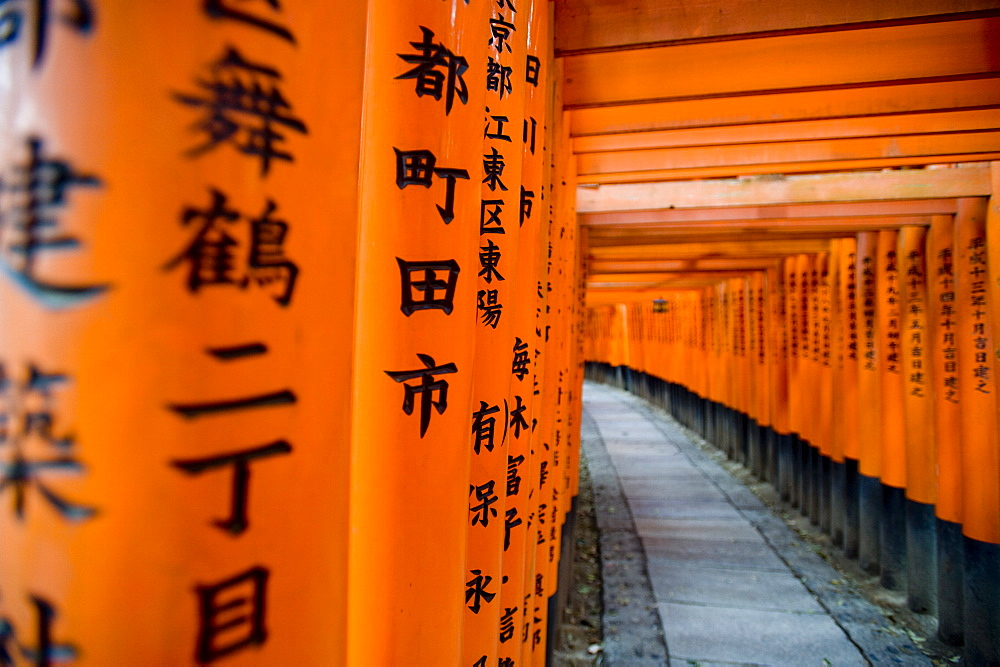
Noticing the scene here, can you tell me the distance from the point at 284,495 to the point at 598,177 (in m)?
4.45

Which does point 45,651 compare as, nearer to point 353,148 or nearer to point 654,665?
point 353,148

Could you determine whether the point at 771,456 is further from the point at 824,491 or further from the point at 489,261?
the point at 489,261

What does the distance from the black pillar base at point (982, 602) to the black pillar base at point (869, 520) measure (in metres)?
1.55

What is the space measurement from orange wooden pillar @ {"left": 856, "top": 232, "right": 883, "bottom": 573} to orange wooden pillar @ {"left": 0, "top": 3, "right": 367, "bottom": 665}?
651 centimetres

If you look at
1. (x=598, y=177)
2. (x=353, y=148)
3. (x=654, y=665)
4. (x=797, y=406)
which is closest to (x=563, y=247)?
(x=598, y=177)

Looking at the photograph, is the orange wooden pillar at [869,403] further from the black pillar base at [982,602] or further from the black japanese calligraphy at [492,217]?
the black japanese calligraphy at [492,217]

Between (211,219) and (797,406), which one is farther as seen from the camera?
(797,406)

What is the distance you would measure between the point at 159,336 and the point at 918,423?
20.0ft

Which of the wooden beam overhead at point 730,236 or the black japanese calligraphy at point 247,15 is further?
the wooden beam overhead at point 730,236

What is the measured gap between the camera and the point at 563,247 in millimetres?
3199

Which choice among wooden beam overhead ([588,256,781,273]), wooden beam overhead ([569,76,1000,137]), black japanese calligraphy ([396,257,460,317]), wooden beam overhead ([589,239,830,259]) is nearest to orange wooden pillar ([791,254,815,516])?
wooden beam overhead ([589,239,830,259])

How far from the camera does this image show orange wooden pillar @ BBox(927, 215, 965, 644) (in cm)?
448

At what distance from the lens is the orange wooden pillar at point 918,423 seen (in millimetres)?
4887

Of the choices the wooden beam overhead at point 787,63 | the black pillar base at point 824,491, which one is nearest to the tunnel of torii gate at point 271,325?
the wooden beam overhead at point 787,63
